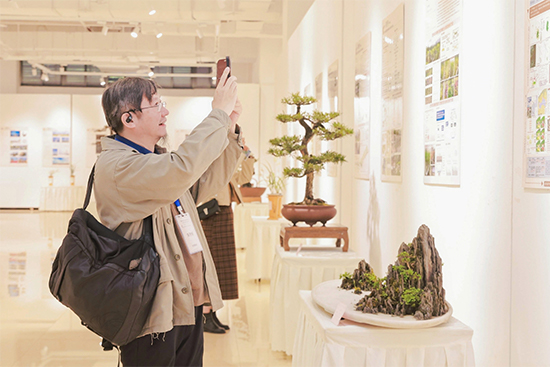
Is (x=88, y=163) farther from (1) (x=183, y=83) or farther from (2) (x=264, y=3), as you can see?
(2) (x=264, y=3)

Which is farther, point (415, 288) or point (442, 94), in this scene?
point (442, 94)

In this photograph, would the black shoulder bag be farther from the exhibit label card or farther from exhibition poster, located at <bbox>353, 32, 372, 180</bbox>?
exhibition poster, located at <bbox>353, 32, 372, 180</bbox>

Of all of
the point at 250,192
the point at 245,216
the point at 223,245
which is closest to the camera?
the point at 223,245

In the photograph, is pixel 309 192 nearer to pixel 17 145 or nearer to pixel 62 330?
pixel 62 330

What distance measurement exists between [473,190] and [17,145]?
14.5 m

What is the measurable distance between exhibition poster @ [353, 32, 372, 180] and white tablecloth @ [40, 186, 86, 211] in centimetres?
1120

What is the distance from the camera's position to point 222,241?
4.12m

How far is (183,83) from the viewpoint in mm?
16109

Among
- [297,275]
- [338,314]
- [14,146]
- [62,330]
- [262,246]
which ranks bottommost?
[62,330]

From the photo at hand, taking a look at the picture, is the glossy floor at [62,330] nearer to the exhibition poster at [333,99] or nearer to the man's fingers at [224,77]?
the exhibition poster at [333,99]

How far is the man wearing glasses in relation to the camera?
142 cm

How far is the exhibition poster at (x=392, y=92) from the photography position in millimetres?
2980

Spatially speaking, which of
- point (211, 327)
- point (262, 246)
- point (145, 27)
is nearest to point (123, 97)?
point (211, 327)

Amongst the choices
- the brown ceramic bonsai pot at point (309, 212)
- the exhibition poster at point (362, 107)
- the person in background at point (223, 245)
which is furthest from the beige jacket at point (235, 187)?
Answer: the exhibition poster at point (362, 107)
